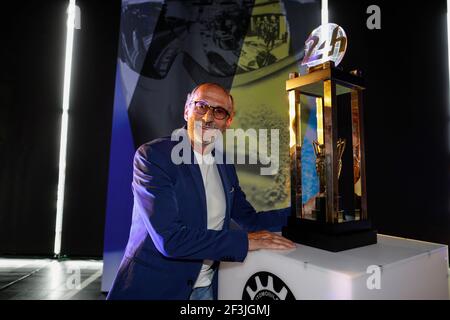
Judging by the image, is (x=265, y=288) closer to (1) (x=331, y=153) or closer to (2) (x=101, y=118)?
(1) (x=331, y=153)

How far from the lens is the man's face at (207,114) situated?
1.24 metres

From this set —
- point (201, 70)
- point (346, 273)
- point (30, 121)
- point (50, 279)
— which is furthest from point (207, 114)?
point (30, 121)

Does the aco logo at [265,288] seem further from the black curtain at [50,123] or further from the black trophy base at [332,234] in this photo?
the black curtain at [50,123]

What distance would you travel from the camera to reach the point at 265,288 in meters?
0.96

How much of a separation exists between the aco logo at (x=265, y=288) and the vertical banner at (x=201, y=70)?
68.0 inches

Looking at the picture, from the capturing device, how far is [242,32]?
2.83 meters

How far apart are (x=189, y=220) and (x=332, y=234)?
1.91 ft

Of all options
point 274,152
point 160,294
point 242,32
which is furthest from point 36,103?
point 160,294

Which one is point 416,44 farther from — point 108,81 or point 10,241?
point 10,241

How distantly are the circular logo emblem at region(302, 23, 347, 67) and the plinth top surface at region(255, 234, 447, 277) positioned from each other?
807 mm

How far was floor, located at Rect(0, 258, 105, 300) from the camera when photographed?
2.40 m

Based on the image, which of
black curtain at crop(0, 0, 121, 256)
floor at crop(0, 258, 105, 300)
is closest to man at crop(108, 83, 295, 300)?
floor at crop(0, 258, 105, 300)

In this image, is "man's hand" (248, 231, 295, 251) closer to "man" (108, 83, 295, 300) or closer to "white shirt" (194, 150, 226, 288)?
"man" (108, 83, 295, 300)

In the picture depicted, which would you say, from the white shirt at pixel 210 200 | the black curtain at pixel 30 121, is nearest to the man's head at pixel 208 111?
the white shirt at pixel 210 200
